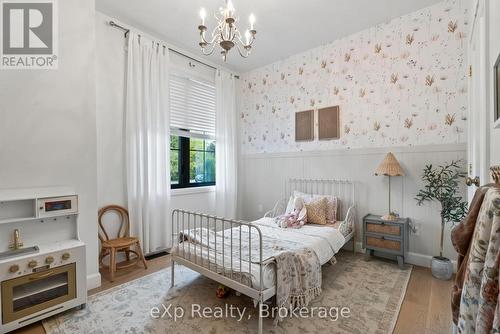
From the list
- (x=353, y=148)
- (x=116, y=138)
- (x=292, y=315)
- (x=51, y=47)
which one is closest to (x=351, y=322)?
(x=292, y=315)

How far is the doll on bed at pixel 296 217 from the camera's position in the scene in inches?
125

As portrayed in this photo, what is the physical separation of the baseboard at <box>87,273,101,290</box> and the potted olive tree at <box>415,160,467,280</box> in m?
3.76

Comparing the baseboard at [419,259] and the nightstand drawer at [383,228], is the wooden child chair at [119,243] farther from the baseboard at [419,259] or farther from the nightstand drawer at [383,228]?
the baseboard at [419,259]

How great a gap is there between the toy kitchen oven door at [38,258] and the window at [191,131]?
1755 millimetres

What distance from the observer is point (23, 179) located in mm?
2150

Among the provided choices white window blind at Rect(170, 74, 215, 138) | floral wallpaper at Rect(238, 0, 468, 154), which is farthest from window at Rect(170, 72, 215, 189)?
floral wallpaper at Rect(238, 0, 468, 154)

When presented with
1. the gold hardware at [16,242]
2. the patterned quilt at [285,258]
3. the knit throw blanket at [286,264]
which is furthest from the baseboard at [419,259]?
the gold hardware at [16,242]

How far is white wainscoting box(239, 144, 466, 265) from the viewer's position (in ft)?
9.56

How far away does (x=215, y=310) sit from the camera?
7.02 ft

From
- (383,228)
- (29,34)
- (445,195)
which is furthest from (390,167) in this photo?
(29,34)

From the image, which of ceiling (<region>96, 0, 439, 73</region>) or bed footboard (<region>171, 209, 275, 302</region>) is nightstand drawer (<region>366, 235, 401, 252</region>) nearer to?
bed footboard (<region>171, 209, 275, 302</region>)

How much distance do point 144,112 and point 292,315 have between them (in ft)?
10.0

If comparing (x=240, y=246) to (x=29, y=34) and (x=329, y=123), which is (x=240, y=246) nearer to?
(x=329, y=123)

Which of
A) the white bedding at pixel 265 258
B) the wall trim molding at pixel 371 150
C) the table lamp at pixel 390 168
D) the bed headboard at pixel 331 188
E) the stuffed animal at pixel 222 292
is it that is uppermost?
the wall trim molding at pixel 371 150
